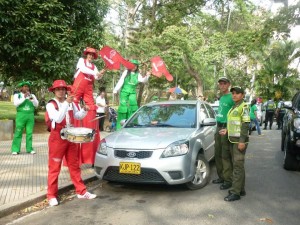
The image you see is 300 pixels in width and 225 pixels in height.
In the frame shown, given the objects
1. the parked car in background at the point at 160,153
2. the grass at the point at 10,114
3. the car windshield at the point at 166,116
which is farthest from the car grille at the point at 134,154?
the grass at the point at 10,114

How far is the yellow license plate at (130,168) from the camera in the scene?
5.69m

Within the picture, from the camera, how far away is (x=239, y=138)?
574cm

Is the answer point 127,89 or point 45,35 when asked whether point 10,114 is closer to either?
point 45,35

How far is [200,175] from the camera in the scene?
6379 millimetres

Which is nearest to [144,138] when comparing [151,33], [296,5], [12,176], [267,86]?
[12,176]

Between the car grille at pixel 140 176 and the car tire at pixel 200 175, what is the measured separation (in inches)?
27.0

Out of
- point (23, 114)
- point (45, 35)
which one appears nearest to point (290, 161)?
point (23, 114)

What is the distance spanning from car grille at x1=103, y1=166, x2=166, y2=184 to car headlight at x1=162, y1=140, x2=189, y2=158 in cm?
33

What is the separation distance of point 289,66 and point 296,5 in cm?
2693

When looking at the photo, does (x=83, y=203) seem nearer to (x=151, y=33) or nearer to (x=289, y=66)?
(x=151, y=33)

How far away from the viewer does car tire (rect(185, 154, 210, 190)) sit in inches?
244

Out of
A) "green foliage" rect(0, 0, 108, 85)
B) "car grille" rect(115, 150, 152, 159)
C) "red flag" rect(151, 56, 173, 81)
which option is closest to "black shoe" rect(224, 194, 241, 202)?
"car grille" rect(115, 150, 152, 159)

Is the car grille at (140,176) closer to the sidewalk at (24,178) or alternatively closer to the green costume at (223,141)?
the sidewalk at (24,178)

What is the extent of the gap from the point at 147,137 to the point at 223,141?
1.29m
